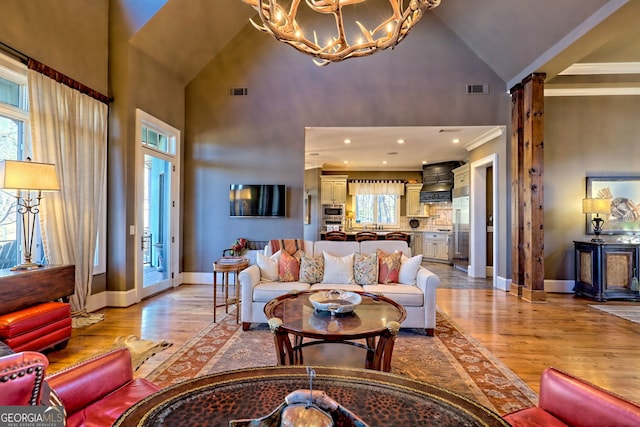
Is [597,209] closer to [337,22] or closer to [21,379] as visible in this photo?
[337,22]

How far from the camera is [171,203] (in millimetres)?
5457

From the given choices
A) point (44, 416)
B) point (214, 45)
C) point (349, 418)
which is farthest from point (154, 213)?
point (349, 418)

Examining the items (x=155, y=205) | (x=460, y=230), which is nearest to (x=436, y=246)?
(x=460, y=230)

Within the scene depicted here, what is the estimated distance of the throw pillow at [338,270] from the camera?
383 cm

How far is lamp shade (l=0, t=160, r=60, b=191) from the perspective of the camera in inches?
103

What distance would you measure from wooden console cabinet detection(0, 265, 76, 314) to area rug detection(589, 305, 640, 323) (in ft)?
21.3

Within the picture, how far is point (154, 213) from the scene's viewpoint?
5.14 metres

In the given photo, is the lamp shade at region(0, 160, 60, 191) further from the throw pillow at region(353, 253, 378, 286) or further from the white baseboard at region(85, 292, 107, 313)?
the throw pillow at region(353, 253, 378, 286)

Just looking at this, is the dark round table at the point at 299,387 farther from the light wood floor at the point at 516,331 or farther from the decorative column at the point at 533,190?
the decorative column at the point at 533,190

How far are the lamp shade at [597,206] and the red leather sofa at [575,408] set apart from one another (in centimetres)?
483

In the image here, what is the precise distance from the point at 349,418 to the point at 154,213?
5131mm

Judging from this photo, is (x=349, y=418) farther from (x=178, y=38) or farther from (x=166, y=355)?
(x=178, y=38)

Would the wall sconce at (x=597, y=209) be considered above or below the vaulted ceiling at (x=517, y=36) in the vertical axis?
below

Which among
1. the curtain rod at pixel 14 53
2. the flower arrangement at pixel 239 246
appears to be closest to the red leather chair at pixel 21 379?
the curtain rod at pixel 14 53
